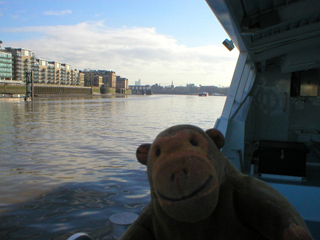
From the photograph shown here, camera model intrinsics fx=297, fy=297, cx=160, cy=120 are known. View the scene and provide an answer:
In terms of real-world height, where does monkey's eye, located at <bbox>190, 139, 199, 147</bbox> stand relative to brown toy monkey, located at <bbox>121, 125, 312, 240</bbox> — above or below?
above

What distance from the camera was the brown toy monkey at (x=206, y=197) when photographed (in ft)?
4.23

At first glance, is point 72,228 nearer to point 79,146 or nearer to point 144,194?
point 144,194

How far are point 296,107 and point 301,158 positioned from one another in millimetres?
3544

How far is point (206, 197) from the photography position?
1.28 m

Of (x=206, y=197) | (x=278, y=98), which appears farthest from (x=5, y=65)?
(x=206, y=197)

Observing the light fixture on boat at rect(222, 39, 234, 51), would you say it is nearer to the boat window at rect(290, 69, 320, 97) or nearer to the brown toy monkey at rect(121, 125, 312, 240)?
the boat window at rect(290, 69, 320, 97)

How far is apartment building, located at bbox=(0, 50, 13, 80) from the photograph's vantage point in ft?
367

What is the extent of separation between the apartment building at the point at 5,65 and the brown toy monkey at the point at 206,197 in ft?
412

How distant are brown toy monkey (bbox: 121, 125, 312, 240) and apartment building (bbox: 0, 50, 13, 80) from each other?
12555 centimetres

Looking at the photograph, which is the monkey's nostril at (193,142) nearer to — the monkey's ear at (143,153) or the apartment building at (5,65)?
the monkey's ear at (143,153)

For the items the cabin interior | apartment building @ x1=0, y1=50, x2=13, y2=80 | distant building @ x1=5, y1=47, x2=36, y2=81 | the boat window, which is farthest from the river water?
distant building @ x1=5, y1=47, x2=36, y2=81

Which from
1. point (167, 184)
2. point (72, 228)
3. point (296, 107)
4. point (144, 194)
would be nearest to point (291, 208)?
point (167, 184)

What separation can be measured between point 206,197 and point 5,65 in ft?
421

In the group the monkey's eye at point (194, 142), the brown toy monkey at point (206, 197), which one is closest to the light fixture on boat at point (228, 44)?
the brown toy monkey at point (206, 197)
